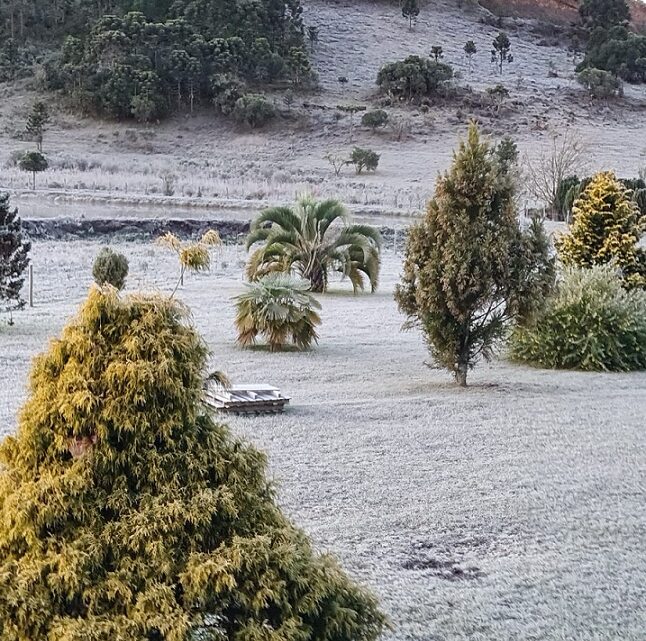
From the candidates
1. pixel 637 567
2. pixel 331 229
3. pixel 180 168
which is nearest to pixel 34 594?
pixel 637 567

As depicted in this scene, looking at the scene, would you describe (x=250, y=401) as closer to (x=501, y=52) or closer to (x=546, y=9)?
(x=501, y=52)

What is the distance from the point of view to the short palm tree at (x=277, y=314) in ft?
41.2

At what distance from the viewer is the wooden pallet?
Result: 8.76 meters

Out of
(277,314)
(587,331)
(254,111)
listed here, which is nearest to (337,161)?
(254,111)

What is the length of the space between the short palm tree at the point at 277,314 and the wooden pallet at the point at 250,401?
347 cm

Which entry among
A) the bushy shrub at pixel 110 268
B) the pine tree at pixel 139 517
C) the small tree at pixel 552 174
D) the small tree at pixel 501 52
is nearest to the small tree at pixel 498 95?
the small tree at pixel 501 52

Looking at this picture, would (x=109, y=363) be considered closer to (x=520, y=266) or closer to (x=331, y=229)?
(x=520, y=266)

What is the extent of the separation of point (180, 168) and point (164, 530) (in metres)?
51.0

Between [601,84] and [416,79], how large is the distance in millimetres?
14696

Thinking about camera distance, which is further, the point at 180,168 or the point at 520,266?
the point at 180,168

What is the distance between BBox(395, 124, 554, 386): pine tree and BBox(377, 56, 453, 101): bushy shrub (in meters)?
62.4

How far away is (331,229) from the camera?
21.3 metres

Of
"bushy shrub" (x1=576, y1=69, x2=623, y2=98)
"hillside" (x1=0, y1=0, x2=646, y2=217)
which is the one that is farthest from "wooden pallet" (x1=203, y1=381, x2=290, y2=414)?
"bushy shrub" (x1=576, y1=69, x2=623, y2=98)

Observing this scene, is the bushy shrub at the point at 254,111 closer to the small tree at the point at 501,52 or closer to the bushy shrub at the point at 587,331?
the small tree at the point at 501,52
